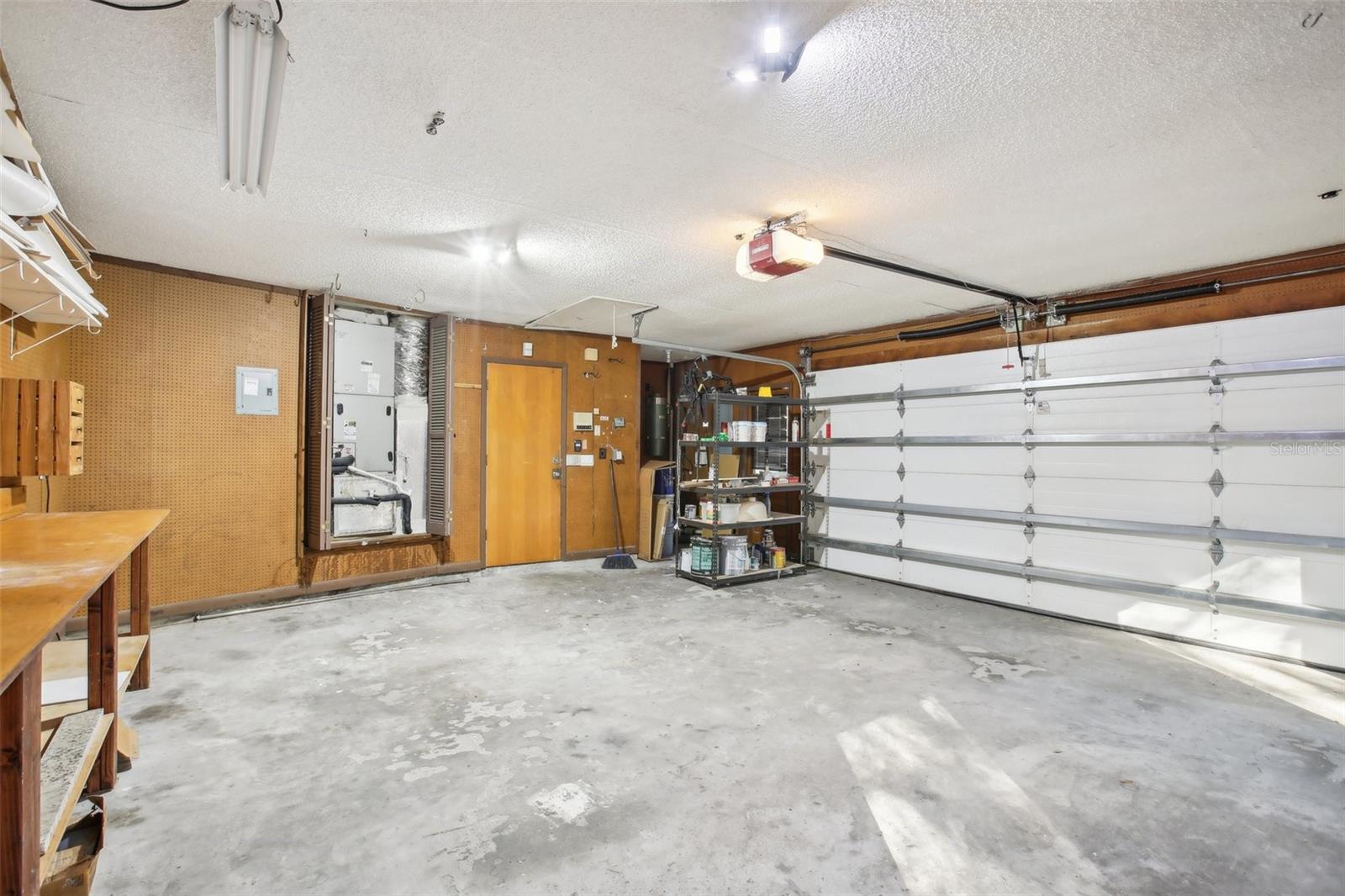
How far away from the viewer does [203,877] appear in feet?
5.95

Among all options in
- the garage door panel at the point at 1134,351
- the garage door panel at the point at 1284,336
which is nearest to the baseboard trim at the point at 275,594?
the garage door panel at the point at 1134,351

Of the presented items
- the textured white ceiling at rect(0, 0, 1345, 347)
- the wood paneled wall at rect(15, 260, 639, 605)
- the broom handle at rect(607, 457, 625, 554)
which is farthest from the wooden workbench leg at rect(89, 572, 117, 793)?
the broom handle at rect(607, 457, 625, 554)

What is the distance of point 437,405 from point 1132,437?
595 centimetres

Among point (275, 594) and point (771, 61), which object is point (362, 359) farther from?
point (771, 61)

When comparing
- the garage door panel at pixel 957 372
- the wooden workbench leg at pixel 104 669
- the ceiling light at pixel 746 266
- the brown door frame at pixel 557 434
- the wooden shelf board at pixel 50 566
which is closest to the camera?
the wooden shelf board at pixel 50 566

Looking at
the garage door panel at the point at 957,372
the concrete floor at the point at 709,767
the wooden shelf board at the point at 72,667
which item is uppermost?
the garage door panel at the point at 957,372

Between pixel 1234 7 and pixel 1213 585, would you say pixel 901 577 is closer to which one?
pixel 1213 585

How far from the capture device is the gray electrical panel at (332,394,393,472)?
5340 mm

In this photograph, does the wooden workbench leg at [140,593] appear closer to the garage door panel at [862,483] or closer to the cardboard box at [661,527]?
the cardboard box at [661,527]

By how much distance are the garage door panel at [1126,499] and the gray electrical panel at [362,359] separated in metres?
6.01

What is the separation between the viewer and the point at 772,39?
5.88 feet

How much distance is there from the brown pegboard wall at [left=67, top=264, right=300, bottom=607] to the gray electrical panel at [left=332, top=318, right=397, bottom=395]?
341mm

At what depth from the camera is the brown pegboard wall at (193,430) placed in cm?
426

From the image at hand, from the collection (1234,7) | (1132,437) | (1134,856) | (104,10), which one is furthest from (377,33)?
(1132,437)
